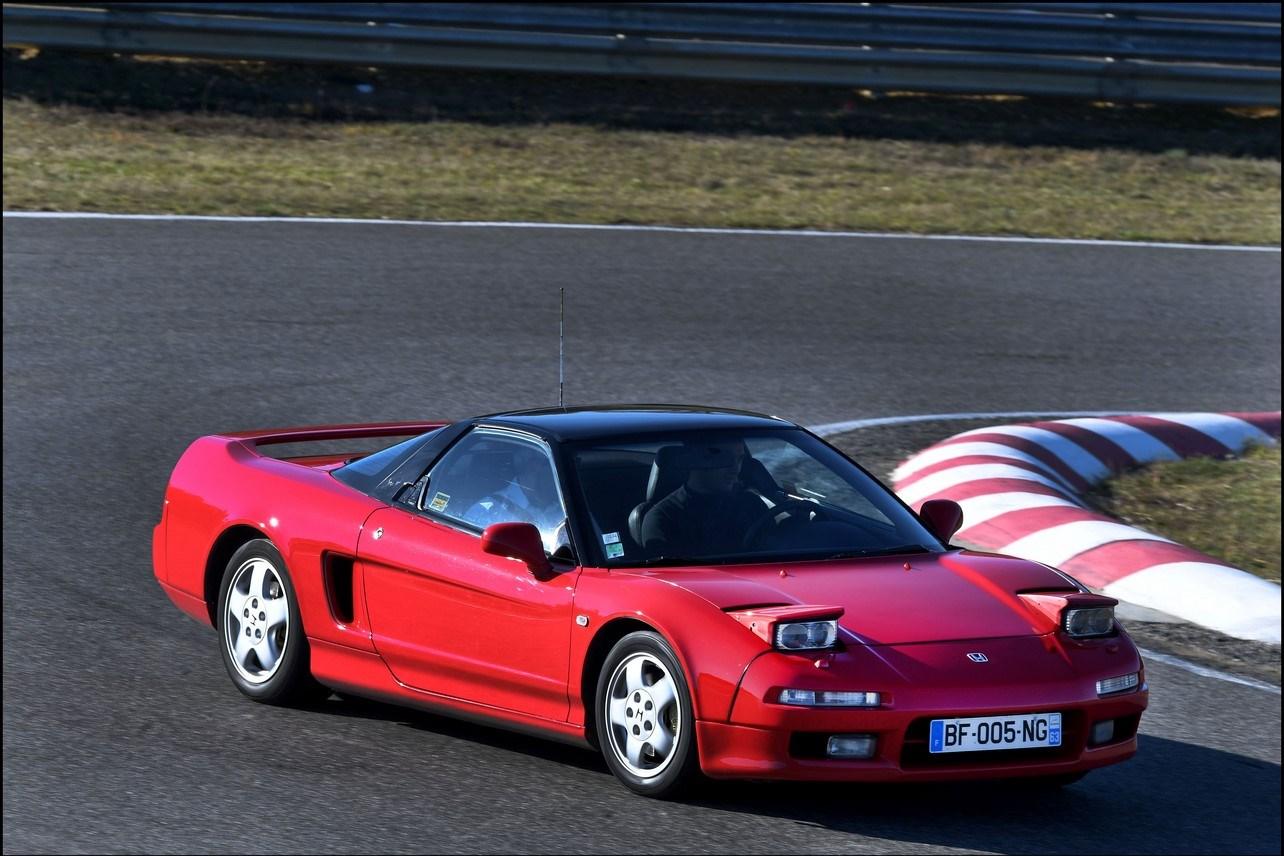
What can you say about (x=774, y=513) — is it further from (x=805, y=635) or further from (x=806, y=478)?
(x=805, y=635)

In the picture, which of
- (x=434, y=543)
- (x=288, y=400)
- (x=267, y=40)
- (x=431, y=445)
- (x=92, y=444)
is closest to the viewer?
(x=434, y=543)

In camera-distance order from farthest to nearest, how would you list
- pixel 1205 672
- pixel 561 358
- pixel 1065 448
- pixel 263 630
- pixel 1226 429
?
pixel 1226 429
pixel 1065 448
pixel 1205 672
pixel 263 630
pixel 561 358

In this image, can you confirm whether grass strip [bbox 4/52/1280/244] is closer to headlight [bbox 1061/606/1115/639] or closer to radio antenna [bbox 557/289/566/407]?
radio antenna [bbox 557/289/566/407]

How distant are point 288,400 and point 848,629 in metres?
5.52

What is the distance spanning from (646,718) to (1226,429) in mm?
6202

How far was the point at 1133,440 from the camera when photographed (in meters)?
9.86

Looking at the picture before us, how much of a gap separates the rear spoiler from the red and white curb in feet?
8.41

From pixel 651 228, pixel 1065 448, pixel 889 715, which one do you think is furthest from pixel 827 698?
pixel 651 228

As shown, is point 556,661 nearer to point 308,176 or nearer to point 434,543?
point 434,543

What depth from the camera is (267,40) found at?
54.8 ft

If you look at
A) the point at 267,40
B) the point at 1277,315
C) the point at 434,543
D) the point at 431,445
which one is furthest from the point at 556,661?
the point at 267,40

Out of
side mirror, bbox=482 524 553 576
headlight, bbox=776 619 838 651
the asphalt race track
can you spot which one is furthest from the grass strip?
headlight, bbox=776 619 838 651

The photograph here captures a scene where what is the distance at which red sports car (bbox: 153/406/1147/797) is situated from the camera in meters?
4.71

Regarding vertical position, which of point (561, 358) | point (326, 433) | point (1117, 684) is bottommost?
point (1117, 684)
